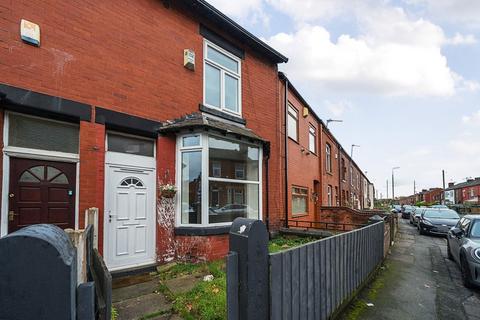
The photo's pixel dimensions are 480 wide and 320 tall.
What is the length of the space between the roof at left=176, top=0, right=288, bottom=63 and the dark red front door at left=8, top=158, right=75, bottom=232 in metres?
4.59

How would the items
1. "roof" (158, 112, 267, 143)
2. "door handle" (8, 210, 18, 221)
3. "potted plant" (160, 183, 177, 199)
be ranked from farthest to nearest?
1. "roof" (158, 112, 267, 143)
2. "potted plant" (160, 183, 177, 199)
3. "door handle" (8, 210, 18, 221)

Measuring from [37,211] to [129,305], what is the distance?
2193 mm

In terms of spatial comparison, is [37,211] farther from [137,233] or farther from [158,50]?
[158,50]

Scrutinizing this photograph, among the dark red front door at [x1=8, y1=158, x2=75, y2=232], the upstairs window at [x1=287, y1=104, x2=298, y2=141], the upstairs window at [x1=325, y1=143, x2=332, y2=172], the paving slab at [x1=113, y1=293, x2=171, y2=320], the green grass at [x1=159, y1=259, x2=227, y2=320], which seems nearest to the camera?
the green grass at [x1=159, y1=259, x2=227, y2=320]

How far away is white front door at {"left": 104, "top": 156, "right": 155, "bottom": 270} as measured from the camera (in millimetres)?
5652

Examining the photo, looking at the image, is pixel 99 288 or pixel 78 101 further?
pixel 78 101

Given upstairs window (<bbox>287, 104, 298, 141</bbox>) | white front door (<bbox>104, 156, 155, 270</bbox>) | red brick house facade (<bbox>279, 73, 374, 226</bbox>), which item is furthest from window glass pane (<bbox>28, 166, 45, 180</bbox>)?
upstairs window (<bbox>287, 104, 298, 141</bbox>)

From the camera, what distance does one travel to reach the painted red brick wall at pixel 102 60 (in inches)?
185

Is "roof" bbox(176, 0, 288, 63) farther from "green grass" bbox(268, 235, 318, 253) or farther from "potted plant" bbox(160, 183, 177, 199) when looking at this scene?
"green grass" bbox(268, 235, 318, 253)

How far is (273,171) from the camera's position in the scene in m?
10.0

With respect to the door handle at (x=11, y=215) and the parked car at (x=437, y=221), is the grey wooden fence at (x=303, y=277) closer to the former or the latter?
the door handle at (x=11, y=215)

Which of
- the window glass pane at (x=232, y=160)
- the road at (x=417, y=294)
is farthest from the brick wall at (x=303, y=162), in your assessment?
the road at (x=417, y=294)

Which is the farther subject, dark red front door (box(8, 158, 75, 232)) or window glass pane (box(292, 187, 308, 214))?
window glass pane (box(292, 187, 308, 214))

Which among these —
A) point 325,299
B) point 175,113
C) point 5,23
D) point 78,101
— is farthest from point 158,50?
point 325,299
